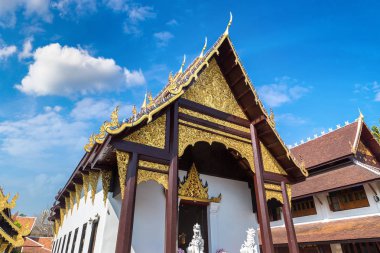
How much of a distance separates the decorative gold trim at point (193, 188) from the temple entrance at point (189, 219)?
0.20 m

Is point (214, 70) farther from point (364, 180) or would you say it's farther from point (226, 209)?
point (364, 180)

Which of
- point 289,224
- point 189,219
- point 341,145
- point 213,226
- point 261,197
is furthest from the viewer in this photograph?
point 341,145

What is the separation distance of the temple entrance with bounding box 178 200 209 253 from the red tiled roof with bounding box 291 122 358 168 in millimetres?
7066

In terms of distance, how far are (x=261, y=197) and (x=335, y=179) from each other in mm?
7665

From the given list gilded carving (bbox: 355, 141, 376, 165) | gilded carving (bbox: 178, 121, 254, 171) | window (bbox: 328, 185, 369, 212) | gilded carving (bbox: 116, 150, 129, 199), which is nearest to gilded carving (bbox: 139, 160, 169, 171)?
gilded carving (bbox: 116, 150, 129, 199)

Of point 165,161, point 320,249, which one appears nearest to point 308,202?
point 320,249

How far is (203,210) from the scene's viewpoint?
7.33m

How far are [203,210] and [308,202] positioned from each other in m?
7.80

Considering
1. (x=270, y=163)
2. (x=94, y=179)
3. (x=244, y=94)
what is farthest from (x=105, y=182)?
(x=270, y=163)

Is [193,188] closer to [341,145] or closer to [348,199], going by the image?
[348,199]

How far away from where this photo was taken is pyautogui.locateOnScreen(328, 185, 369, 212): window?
10867mm

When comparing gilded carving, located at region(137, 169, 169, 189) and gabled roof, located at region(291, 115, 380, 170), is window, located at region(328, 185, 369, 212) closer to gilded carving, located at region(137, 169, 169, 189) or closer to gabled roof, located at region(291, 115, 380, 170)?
gabled roof, located at region(291, 115, 380, 170)

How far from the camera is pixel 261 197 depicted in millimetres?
6004

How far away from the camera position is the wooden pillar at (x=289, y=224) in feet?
19.8
